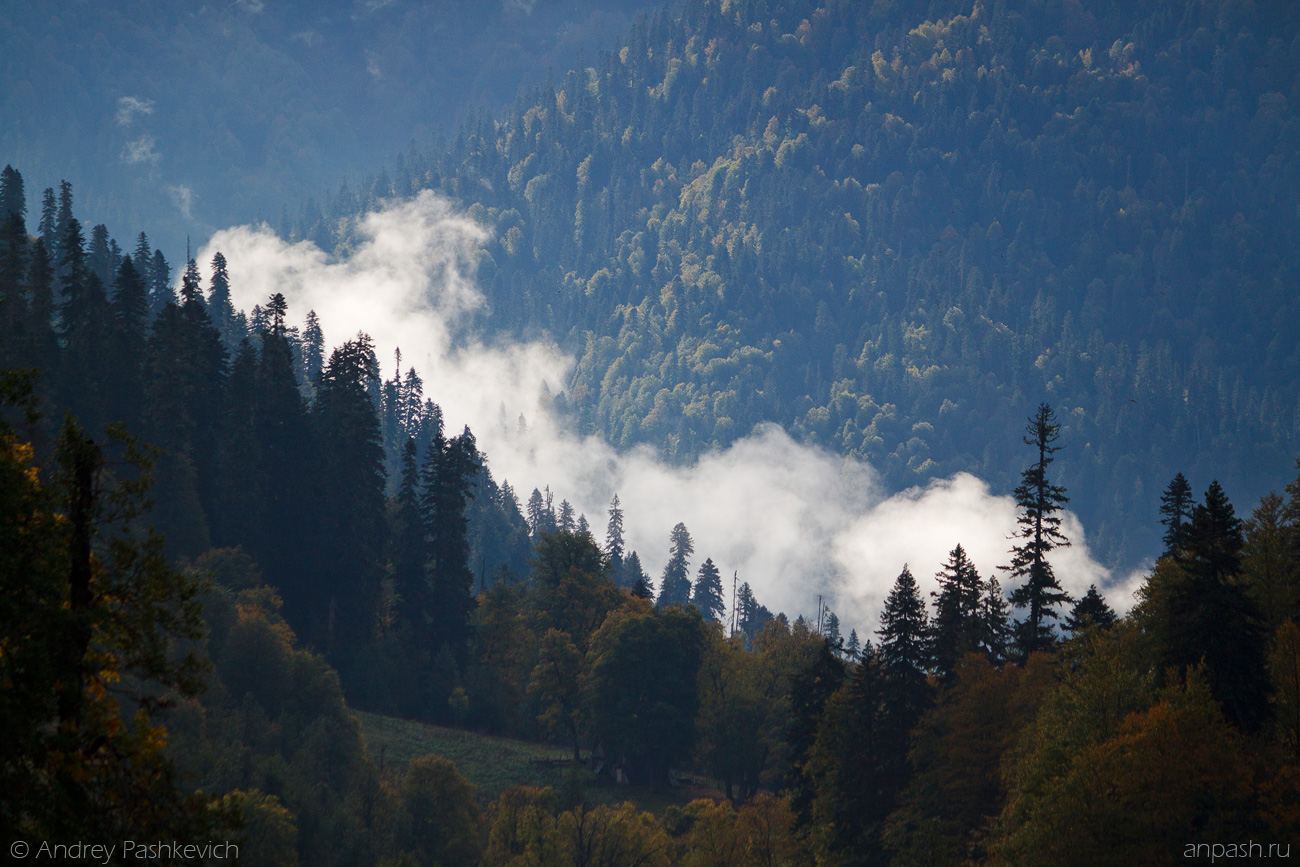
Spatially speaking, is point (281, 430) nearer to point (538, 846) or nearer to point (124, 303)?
point (124, 303)

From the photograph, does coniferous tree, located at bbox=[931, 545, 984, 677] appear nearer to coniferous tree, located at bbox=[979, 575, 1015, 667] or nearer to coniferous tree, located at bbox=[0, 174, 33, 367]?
coniferous tree, located at bbox=[979, 575, 1015, 667]

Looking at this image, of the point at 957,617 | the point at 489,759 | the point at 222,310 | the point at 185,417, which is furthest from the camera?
the point at 222,310

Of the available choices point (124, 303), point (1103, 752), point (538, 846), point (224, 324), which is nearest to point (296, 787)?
point (538, 846)

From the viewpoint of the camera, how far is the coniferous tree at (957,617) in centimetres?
5750

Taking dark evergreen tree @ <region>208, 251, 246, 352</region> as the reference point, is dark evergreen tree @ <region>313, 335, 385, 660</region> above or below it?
below

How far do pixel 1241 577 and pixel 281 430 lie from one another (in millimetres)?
77198

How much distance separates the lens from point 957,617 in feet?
192

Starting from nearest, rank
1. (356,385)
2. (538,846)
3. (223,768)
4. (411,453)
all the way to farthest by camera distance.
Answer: (223,768) → (538,846) → (356,385) → (411,453)

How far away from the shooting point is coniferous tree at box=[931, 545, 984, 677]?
189 ft

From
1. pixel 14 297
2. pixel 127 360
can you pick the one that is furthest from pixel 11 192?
pixel 127 360

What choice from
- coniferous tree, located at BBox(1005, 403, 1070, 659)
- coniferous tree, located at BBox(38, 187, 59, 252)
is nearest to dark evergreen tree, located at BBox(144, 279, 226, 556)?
coniferous tree, located at BBox(1005, 403, 1070, 659)

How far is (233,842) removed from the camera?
17.4 m

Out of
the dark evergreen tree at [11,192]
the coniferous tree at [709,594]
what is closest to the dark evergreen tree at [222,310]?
the dark evergreen tree at [11,192]

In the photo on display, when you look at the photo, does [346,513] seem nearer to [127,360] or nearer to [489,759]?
[127,360]
